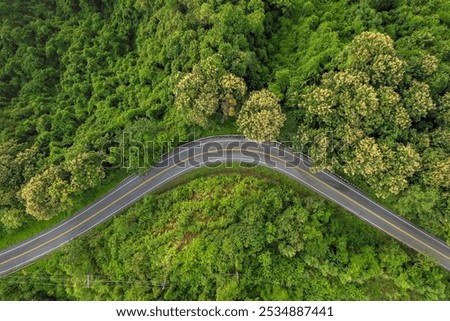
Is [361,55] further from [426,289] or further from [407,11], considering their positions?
[426,289]

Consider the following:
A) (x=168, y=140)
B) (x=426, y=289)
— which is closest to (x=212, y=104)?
(x=168, y=140)

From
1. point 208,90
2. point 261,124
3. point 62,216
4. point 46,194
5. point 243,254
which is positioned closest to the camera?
point 261,124

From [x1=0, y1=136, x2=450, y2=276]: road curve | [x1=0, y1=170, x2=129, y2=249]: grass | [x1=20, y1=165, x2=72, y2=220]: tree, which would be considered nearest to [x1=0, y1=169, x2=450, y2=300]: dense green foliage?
[x1=0, y1=136, x2=450, y2=276]: road curve

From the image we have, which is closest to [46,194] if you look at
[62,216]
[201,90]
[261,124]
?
[62,216]

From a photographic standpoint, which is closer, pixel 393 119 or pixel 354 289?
pixel 393 119

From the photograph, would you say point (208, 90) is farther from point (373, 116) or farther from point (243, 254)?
point (243, 254)
